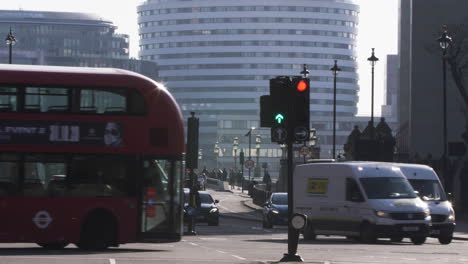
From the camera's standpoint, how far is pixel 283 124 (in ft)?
89.1

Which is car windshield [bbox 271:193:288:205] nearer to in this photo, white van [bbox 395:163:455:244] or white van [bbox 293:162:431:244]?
white van [bbox 395:163:455:244]

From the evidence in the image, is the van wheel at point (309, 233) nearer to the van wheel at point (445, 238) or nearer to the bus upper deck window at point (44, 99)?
the van wheel at point (445, 238)

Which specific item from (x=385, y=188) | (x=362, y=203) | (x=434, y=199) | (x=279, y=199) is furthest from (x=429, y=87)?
(x=362, y=203)

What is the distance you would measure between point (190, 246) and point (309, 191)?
273 inches

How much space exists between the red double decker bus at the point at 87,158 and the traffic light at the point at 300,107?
392 cm

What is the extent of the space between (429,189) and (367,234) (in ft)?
14.2

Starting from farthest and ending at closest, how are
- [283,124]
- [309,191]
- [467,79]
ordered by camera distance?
[467,79] < [309,191] < [283,124]

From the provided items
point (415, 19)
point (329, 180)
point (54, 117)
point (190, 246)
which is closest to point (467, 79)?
point (415, 19)

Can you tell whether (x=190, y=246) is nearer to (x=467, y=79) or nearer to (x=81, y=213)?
(x=81, y=213)

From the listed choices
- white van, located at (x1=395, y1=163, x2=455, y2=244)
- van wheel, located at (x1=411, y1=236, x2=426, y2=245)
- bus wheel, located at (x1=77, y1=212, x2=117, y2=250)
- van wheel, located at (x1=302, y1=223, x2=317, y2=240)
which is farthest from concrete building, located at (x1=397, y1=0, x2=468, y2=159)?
bus wheel, located at (x1=77, y1=212, x2=117, y2=250)

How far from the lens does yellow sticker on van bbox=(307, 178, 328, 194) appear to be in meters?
39.8

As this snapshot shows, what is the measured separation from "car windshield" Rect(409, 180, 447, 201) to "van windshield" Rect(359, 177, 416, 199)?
2.63m

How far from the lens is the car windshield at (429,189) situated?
1614 inches

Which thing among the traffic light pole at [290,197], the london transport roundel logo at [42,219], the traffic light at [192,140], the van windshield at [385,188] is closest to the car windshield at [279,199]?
the traffic light at [192,140]
